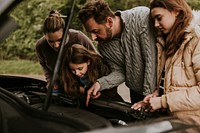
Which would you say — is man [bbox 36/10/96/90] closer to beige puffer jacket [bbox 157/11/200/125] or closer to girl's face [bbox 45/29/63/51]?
girl's face [bbox 45/29/63/51]

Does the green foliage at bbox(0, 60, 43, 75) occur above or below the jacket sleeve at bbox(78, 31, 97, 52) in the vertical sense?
below

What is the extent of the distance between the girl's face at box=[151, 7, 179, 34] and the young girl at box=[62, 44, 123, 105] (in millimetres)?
609

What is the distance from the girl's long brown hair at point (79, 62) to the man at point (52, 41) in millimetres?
53

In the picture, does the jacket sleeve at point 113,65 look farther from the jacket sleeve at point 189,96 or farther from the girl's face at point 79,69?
the jacket sleeve at point 189,96

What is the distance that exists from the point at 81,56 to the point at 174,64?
2.33ft

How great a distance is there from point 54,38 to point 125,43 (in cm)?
47

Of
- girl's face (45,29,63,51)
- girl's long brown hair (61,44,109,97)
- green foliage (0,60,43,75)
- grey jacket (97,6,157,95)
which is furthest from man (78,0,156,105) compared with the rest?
green foliage (0,60,43,75)

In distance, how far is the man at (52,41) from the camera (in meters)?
2.31

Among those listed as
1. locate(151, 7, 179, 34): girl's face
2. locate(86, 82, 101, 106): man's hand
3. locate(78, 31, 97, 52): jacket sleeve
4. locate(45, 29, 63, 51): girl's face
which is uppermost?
locate(151, 7, 179, 34): girl's face

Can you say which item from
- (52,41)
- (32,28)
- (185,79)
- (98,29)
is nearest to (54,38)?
(52,41)

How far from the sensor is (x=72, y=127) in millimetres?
1653

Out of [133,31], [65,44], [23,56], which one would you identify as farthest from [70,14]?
[23,56]

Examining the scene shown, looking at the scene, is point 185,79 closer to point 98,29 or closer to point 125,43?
point 125,43

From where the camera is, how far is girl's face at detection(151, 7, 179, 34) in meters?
2.27
